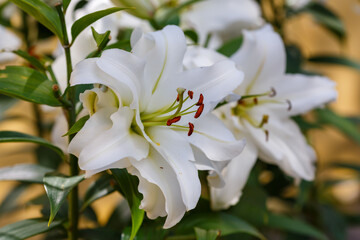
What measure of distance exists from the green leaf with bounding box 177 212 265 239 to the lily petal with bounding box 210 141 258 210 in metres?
0.01

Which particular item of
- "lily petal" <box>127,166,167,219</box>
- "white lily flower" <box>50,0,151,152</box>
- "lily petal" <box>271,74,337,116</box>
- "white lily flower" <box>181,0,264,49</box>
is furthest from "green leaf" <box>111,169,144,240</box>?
"white lily flower" <box>181,0,264,49</box>

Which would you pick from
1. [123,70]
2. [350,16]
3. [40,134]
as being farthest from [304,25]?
[123,70]

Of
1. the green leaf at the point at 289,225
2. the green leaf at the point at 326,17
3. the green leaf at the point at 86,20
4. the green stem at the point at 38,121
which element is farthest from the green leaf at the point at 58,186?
the green leaf at the point at 326,17

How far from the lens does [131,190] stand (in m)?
0.37

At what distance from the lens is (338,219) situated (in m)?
0.80

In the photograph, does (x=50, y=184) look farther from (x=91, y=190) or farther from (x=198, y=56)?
(x=198, y=56)

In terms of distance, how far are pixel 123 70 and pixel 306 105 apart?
0.27 meters

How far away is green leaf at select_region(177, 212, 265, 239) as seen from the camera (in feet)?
1.51

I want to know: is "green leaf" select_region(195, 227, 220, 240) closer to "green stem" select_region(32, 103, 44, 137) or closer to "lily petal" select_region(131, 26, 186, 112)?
"lily petal" select_region(131, 26, 186, 112)

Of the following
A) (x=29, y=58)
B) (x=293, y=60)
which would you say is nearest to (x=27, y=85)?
(x=29, y=58)

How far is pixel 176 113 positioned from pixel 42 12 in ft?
0.45

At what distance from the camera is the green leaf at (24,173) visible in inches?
16.9

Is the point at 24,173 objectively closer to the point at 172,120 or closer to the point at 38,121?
the point at 172,120

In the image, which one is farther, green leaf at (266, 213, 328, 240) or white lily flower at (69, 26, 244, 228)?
green leaf at (266, 213, 328, 240)
